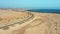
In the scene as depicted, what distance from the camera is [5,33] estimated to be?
13.2 metres

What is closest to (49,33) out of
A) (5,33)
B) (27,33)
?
(27,33)

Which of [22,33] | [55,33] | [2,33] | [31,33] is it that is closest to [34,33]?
[31,33]

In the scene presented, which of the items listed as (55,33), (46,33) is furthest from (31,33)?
(55,33)

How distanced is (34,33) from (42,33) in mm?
794

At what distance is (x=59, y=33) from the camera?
13602 mm

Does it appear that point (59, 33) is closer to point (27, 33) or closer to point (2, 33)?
point (27, 33)

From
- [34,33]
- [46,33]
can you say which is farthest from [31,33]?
[46,33]

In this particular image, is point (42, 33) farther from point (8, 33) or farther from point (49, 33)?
point (8, 33)

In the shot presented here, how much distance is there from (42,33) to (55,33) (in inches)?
50.4

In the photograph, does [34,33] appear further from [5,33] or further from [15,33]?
[5,33]

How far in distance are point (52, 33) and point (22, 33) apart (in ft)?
9.62

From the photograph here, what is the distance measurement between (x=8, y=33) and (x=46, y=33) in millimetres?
3665

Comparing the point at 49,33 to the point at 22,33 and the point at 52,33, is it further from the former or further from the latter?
the point at 22,33

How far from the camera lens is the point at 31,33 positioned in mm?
13523
